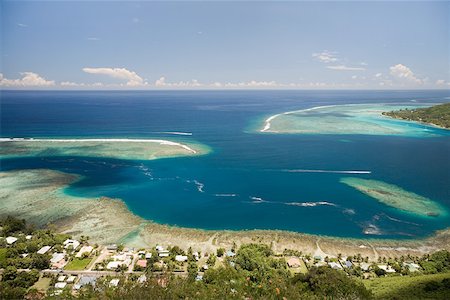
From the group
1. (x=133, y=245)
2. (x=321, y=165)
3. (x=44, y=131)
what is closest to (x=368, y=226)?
(x=321, y=165)

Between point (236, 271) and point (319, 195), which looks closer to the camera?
point (236, 271)

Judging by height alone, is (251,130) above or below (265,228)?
above

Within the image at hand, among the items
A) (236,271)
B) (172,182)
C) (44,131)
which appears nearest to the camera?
(236,271)

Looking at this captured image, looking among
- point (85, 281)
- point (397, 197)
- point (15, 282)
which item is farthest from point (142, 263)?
point (397, 197)

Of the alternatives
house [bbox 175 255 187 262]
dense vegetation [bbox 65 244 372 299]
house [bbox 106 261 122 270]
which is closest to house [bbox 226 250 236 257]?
dense vegetation [bbox 65 244 372 299]

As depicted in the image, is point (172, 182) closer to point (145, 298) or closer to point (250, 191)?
point (250, 191)

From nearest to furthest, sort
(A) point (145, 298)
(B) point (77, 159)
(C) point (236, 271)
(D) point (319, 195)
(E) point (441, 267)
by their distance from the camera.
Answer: (A) point (145, 298)
(C) point (236, 271)
(E) point (441, 267)
(D) point (319, 195)
(B) point (77, 159)

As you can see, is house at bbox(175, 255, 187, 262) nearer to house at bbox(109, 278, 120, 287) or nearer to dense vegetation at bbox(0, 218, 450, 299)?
dense vegetation at bbox(0, 218, 450, 299)
